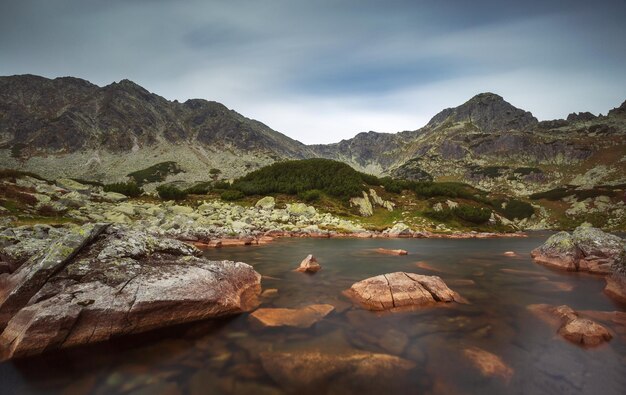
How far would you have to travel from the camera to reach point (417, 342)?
400 inches

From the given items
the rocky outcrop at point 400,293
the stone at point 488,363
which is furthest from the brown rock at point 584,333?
the rocky outcrop at point 400,293

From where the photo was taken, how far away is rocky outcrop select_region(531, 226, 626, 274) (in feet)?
73.2

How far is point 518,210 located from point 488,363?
15268cm

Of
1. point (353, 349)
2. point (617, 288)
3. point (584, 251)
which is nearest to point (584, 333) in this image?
point (353, 349)

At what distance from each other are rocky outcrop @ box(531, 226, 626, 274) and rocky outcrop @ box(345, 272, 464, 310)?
1527 centimetres

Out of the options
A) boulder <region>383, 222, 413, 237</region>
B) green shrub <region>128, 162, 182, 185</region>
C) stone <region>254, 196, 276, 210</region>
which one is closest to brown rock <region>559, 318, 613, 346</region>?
boulder <region>383, 222, 413, 237</region>

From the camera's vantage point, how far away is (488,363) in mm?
8859

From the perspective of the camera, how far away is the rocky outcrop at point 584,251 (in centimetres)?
2230

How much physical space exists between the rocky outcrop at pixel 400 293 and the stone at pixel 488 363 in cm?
409

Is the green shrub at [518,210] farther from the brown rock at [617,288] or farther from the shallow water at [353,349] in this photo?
the shallow water at [353,349]

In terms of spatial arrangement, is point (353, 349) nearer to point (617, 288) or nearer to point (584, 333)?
point (584, 333)

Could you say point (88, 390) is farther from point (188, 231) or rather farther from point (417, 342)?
point (188, 231)

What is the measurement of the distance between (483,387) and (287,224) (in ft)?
161

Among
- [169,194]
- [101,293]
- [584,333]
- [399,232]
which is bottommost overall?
[399,232]
